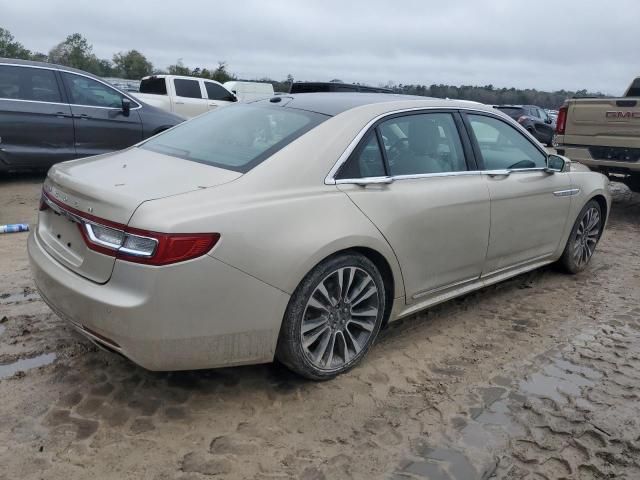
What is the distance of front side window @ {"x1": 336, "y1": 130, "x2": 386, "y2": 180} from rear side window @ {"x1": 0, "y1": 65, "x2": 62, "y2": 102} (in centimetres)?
587

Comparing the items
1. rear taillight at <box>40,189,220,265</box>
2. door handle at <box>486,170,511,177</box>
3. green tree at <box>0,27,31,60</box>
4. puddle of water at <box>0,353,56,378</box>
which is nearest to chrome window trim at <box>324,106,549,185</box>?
door handle at <box>486,170,511,177</box>

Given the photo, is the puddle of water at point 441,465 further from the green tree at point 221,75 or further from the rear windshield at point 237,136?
the green tree at point 221,75

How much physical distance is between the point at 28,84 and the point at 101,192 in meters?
5.77

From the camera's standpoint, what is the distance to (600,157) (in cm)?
805

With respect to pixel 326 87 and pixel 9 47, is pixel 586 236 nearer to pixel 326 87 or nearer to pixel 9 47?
pixel 326 87

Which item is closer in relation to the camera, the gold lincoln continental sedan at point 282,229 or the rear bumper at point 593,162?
the gold lincoln continental sedan at point 282,229

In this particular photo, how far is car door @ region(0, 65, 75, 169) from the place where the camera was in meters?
7.20

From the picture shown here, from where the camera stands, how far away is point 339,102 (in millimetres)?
3494

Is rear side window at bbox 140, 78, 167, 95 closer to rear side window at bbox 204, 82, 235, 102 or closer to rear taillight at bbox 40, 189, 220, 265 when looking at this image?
rear side window at bbox 204, 82, 235, 102

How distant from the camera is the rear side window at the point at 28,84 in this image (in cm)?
723

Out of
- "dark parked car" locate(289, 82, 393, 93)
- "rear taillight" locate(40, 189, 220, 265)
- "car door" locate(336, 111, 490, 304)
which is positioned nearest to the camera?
"rear taillight" locate(40, 189, 220, 265)

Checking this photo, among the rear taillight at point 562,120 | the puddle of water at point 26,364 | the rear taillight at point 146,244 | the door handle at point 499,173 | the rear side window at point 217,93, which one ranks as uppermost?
the rear side window at point 217,93

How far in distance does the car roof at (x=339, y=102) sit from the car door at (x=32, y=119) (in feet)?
15.7

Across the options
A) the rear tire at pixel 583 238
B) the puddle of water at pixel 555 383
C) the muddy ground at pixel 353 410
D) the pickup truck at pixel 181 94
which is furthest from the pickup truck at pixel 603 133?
the pickup truck at pixel 181 94
